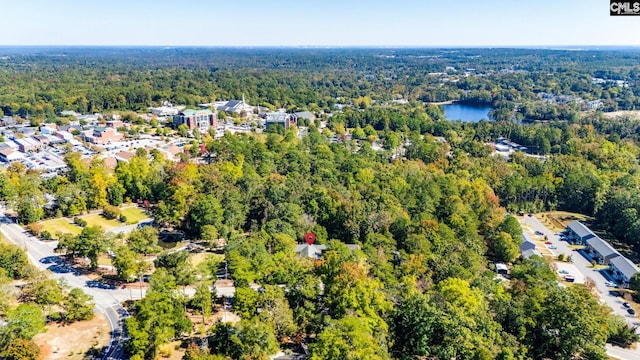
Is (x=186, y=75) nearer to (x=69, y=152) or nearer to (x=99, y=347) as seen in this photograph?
(x=69, y=152)

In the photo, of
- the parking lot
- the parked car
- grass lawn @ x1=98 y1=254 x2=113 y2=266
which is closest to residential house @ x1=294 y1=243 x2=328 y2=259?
grass lawn @ x1=98 y1=254 x2=113 y2=266

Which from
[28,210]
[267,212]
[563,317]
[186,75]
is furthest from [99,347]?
[186,75]

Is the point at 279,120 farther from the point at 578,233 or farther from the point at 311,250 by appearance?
the point at 578,233

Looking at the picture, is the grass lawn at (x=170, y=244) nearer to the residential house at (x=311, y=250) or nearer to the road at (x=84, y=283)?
the road at (x=84, y=283)

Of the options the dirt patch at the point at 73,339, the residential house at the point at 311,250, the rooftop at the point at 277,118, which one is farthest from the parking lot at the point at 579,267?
the rooftop at the point at 277,118

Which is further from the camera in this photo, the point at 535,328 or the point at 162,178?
the point at 162,178

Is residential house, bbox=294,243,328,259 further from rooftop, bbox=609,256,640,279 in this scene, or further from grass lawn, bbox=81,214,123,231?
rooftop, bbox=609,256,640,279

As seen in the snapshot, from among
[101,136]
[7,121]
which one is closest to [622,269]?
[101,136]
